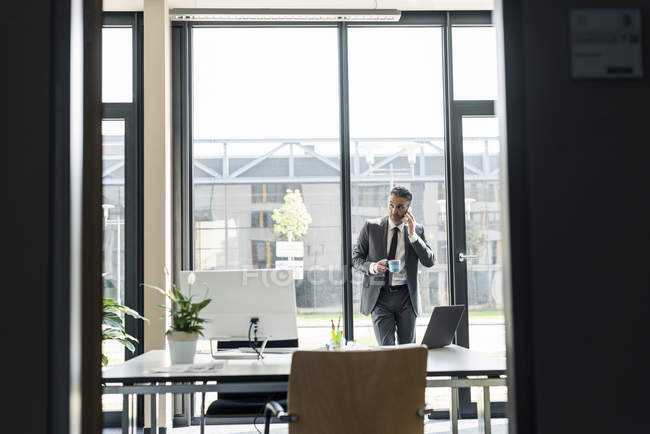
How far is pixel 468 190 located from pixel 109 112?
2.86 metres

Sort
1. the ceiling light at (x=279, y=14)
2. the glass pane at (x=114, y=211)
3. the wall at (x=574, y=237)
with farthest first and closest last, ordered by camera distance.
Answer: the glass pane at (x=114, y=211) < the ceiling light at (x=279, y=14) < the wall at (x=574, y=237)

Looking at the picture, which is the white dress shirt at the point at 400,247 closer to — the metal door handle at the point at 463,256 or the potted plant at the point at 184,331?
the metal door handle at the point at 463,256

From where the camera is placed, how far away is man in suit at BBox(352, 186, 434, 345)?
442cm

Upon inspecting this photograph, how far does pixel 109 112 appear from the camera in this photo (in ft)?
16.4

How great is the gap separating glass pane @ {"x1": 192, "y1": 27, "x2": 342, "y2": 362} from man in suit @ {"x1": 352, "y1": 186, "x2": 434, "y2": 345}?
550 millimetres

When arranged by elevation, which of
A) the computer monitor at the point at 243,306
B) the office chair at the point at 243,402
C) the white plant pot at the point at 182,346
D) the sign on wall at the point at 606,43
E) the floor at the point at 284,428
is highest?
the sign on wall at the point at 606,43

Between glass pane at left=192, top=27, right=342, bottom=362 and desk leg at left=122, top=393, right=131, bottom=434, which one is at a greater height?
glass pane at left=192, top=27, right=342, bottom=362

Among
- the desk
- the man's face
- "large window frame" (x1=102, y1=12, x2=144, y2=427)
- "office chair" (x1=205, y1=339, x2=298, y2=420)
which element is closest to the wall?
the desk

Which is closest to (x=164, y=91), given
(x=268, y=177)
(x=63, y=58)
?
(x=268, y=177)

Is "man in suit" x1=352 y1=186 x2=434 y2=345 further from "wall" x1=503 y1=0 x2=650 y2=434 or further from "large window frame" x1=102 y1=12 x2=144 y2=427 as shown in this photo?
"wall" x1=503 y1=0 x2=650 y2=434

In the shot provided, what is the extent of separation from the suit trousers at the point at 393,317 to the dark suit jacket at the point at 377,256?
0.04 metres

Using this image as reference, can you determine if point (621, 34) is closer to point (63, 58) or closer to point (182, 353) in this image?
point (63, 58)

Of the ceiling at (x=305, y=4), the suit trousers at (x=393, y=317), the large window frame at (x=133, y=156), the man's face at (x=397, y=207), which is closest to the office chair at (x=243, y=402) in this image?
the suit trousers at (x=393, y=317)

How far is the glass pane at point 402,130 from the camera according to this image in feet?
16.8
